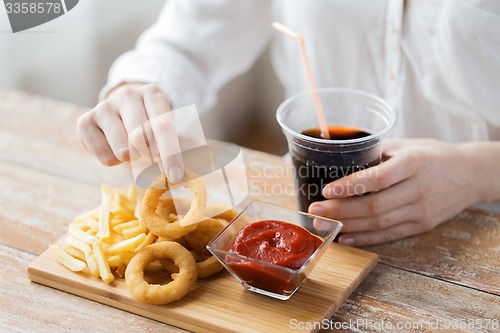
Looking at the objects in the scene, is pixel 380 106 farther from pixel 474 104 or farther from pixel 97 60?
pixel 97 60

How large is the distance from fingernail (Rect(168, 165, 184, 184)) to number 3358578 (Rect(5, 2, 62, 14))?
0.44 metres

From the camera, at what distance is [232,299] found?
47.9 inches

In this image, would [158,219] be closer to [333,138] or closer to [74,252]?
[74,252]

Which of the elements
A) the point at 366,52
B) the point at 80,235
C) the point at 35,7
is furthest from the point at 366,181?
Answer: the point at 35,7

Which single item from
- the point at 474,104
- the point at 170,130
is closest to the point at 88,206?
the point at 170,130

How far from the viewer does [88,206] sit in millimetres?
1548

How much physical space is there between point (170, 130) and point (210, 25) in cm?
79

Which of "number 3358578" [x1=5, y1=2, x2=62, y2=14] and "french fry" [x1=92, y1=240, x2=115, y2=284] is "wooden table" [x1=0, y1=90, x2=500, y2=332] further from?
"number 3358578" [x1=5, y1=2, x2=62, y2=14]

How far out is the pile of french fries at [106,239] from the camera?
1.27m

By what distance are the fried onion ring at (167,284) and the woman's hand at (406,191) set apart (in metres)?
0.30

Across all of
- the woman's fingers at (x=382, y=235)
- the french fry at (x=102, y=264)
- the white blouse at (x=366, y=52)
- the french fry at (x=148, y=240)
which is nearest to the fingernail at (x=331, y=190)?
the woman's fingers at (x=382, y=235)

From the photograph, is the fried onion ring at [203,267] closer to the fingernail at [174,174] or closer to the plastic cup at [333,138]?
the fingernail at [174,174]

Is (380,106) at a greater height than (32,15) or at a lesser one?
lesser

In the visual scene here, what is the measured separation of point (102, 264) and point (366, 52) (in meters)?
1.07
